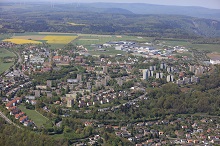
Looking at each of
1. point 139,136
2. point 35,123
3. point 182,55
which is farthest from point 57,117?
point 182,55

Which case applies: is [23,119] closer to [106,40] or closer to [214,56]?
[214,56]

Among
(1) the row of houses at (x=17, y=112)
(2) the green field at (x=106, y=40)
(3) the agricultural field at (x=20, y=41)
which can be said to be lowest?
(2) the green field at (x=106, y=40)

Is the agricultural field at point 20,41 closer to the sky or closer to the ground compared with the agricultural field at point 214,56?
closer to the sky

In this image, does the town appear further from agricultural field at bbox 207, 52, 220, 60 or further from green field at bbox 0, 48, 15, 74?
agricultural field at bbox 207, 52, 220, 60

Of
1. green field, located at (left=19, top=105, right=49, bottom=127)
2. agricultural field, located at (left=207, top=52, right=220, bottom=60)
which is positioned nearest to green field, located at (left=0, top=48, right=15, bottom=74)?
green field, located at (left=19, top=105, right=49, bottom=127)

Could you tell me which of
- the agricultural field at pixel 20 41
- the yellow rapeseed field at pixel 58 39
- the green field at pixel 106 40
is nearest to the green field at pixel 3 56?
the agricultural field at pixel 20 41

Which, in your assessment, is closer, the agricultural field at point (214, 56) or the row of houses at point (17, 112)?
the row of houses at point (17, 112)

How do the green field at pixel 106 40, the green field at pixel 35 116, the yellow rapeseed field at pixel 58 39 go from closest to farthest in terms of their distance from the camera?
the green field at pixel 35 116
the green field at pixel 106 40
the yellow rapeseed field at pixel 58 39

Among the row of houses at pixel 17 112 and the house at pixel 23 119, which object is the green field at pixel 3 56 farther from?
the house at pixel 23 119

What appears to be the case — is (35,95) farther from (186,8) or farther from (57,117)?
(186,8)

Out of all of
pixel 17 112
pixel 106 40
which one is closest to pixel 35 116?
pixel 17 112
